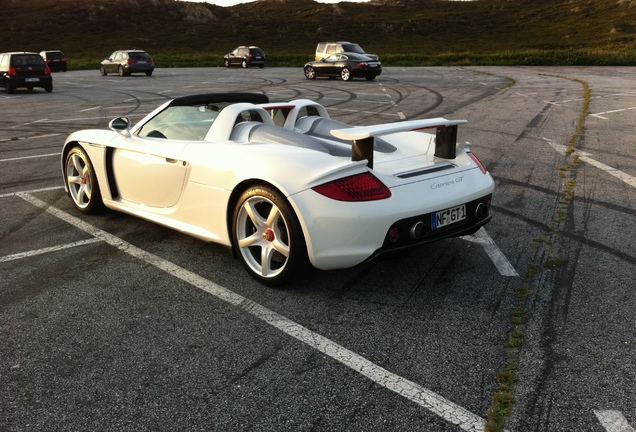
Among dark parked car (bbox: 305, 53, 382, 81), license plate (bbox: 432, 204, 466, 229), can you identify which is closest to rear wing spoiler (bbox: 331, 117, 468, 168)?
license plate (bbox: 432, 204, 466, 229)

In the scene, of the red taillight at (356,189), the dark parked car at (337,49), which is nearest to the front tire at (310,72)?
the dark parked car at (337,49)

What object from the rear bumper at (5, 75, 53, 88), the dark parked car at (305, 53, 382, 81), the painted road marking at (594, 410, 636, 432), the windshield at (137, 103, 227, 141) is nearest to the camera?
the painted road marking at (594, 410, 636, 432)

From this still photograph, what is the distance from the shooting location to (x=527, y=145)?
30.1 feet

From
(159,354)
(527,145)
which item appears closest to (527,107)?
(527,145)

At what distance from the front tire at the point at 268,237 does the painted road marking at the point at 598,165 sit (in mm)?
4686

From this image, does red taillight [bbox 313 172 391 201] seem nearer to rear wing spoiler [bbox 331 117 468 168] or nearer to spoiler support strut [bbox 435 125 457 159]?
rear wing spoiler [bbox 331 117 468 168]

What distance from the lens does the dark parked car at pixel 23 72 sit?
2058 centimetres

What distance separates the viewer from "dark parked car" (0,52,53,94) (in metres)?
20.6

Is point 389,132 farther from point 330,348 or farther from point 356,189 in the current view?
point 330,348

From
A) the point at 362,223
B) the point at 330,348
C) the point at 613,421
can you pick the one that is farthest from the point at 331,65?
the point at 613,421

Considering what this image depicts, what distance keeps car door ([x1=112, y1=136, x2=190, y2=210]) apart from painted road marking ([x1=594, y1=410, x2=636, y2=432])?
3.14 meters

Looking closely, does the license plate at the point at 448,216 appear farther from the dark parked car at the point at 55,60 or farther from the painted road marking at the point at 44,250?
the dark parked car at the point at 55,60

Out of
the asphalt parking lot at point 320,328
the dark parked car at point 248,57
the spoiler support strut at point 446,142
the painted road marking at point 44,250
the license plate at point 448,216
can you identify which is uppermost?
the spoiler support strut at point 446,142

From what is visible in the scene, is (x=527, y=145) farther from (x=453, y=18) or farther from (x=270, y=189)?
(x=453, y=18)
